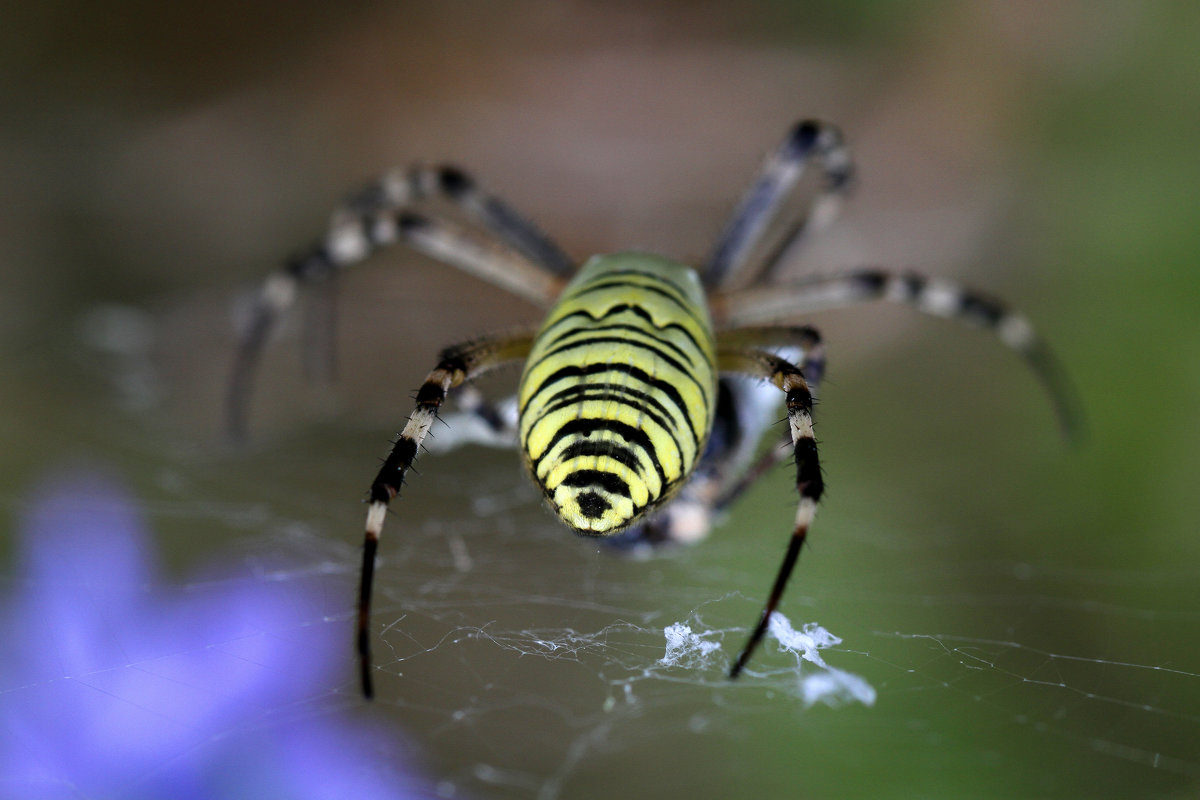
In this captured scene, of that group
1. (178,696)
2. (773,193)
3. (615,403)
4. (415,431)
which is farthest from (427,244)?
(178,696)

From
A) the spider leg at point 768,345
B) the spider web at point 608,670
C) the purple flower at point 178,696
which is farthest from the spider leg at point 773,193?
the purple flower at point 178,696

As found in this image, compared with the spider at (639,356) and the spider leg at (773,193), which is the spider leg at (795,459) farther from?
the spider leg at (773,193)

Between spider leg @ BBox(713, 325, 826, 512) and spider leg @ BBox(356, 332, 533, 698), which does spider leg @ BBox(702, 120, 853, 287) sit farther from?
spider leg @ BBox(356, 332, 533, 698)

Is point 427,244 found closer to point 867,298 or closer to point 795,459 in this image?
point 867,298

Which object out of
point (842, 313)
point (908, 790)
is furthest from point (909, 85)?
point (908, 790)

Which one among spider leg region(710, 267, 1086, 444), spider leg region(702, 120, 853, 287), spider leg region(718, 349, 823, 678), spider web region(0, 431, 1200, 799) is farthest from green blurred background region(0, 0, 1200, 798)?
spider leg region(702, 120, 853, 287)
